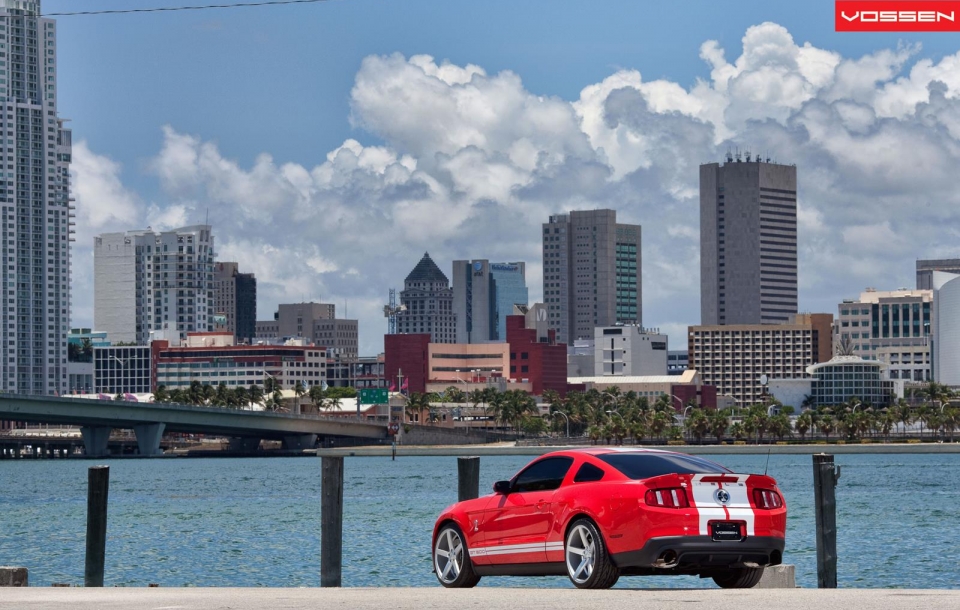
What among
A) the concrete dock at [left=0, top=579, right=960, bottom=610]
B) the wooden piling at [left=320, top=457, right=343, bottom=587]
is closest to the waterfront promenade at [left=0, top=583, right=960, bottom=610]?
the concrete dock at [left=0, top=579, right=960, bottom=610]

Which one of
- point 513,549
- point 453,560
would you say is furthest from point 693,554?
point 453,560

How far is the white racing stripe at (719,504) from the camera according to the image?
24812 millimetres

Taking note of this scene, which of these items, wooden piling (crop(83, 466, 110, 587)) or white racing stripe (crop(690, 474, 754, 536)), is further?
wooden piling (crop(83, 466, 110, 587))

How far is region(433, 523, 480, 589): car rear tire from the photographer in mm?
27922

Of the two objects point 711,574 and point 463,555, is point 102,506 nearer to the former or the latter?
point 463,555

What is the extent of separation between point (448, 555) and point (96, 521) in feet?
22.7

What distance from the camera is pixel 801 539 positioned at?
64750mm

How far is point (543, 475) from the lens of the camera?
Result: 26859 mm

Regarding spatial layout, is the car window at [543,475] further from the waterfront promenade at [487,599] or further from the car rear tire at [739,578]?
the car rear tire at [739,578]

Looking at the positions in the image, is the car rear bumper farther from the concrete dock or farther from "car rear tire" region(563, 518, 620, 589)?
the concrete dock

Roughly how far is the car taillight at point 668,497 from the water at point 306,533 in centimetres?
1366

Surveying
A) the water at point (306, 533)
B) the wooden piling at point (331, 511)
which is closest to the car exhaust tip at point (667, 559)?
the wooden piling at point (331, 511)

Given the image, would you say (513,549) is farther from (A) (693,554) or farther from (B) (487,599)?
(A) (693,554)

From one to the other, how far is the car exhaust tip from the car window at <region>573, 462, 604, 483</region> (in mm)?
1647
